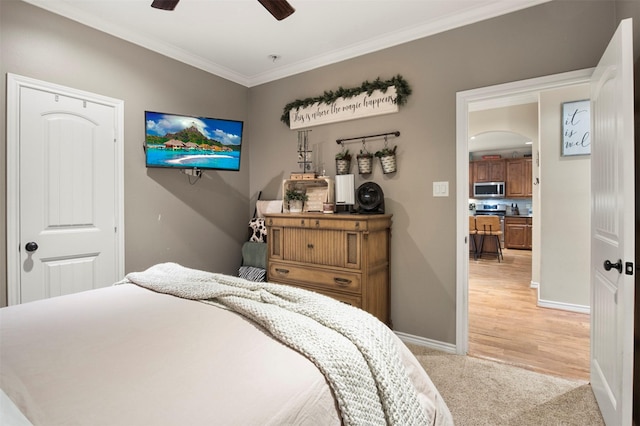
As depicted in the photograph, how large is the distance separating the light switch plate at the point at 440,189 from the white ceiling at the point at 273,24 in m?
1.26

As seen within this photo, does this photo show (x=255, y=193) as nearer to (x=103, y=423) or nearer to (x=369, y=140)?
(x=369, y=140)

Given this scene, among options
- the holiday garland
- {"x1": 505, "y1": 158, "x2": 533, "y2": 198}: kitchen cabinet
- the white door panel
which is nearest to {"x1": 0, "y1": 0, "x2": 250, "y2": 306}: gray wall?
Result: the white door panel

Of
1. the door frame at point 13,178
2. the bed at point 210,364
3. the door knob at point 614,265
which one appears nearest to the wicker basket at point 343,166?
the bed at point 210,364

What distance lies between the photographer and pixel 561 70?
2283 millimetres

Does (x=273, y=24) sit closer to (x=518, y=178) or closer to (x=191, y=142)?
(x=191, y=142)

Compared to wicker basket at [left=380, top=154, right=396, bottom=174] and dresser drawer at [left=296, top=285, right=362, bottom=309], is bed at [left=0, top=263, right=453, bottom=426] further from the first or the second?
wicker basket at [left=380, top=154, right=396, bottom=174]

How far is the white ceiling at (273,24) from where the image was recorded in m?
2.47

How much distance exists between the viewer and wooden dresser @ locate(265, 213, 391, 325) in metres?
2.60

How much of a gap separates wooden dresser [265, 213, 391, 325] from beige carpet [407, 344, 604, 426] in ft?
2.29

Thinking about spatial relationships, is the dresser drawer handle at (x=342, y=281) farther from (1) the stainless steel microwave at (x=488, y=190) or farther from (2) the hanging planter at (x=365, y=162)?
(1) the stainless steel microwave at (x=488, y=190)

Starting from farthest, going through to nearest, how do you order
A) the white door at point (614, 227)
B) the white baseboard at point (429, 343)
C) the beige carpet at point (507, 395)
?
the white baseboard at point (429, 343), the beige carpet at point (507, 395), the white door at point (614, 227)

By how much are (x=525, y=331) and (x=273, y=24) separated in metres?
3.58

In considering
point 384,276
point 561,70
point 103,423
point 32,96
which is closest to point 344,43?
point 561,70

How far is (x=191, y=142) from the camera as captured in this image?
9.89 ft
